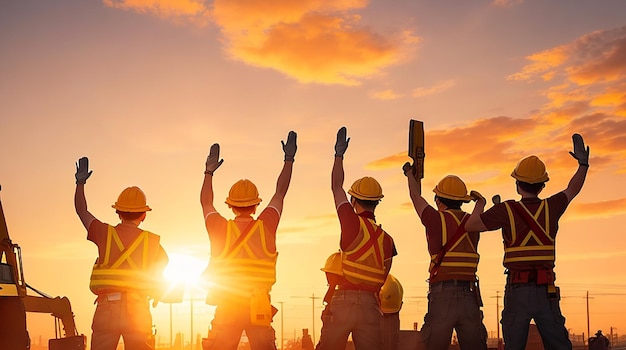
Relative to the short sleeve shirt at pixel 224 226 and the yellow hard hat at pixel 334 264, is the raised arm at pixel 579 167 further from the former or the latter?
the short sleeve shirt at pixel 224 226

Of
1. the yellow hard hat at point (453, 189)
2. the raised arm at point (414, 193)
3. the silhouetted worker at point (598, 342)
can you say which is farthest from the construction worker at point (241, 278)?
the silhouetted worker at point (598, 342)

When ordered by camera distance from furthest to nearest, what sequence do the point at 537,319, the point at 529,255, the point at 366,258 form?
the point at 366,258 → the point at 529,255 → the point at 537,319

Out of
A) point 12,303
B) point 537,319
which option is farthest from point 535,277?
point 12,303

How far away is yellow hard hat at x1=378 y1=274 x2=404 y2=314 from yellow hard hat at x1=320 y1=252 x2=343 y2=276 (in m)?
2.49

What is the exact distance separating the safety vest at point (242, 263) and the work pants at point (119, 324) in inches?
51.5

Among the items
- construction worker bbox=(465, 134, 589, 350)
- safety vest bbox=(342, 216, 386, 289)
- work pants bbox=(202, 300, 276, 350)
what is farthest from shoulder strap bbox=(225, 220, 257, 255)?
construction worker bbox=(465, 134, 589, 350)

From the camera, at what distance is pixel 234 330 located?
11812 millimetres

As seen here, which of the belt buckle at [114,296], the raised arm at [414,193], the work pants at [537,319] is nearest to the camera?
the work pants at [537,319]

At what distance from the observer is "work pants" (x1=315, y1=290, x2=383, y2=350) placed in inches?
474

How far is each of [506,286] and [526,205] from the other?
114 centimetres

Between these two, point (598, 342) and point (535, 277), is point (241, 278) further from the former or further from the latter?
point (598, 342)

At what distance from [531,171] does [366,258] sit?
2560 millimetres

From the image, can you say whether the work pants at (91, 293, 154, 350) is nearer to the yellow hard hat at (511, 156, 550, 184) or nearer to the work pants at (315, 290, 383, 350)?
the work pants at (315, 290, 383, 350)

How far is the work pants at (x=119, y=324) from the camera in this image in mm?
12266
